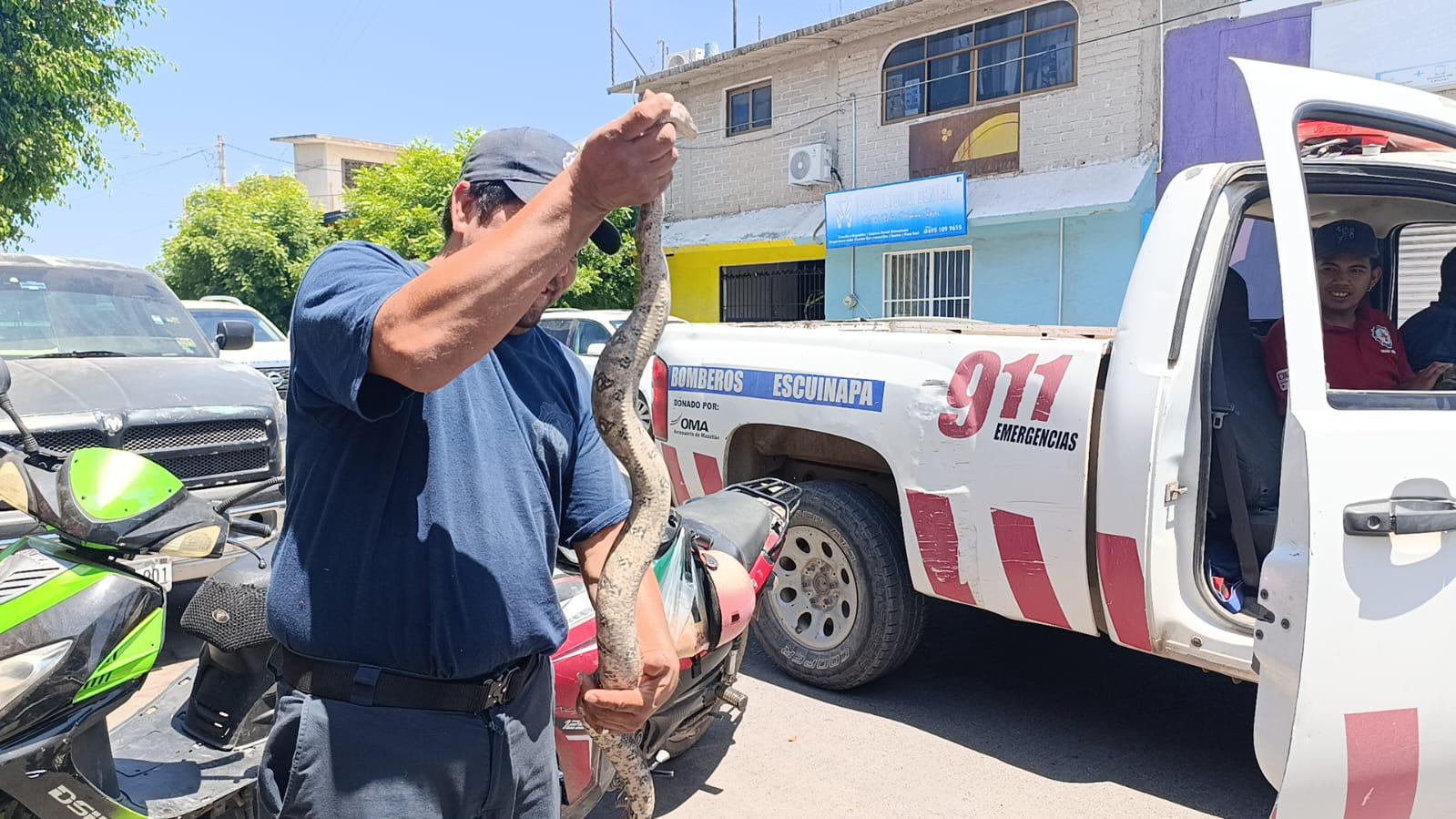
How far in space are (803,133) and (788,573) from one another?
47.5ft

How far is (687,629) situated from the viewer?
2.90 metres

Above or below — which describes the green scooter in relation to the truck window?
below

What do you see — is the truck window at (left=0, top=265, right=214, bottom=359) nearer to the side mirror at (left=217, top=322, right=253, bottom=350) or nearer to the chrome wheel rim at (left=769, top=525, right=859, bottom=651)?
the side mirror at (left=217, top=322, right=253, bottom=350)

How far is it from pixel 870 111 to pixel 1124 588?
48.5ft

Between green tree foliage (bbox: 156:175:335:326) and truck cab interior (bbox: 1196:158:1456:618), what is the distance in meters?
24.2

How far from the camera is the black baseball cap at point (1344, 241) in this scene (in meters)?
4.07

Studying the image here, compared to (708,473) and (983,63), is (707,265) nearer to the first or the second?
(983,63)

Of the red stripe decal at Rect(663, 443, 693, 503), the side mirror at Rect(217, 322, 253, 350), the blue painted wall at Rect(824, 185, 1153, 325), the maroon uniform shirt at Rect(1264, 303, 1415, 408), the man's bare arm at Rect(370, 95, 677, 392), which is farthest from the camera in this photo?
the blue painted wall at Rect(824, 185, 1153, 325)

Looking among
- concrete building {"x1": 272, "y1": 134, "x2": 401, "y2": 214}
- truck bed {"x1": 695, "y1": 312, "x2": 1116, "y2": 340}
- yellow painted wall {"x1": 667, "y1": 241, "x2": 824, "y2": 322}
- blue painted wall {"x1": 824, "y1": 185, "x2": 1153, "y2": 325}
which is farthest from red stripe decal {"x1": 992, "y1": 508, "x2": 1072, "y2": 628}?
concrete building {"x1": 272, "y1": 134, "x2": 401, "y2": 214}

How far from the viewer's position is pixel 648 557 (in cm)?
184

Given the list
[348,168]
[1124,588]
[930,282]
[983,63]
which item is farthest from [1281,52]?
[348,168]

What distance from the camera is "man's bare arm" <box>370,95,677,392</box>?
4.44 feet

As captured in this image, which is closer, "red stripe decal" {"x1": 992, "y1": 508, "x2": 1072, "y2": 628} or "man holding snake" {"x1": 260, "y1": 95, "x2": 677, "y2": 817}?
"man holding snake" {"x1": 260, "y1": 95, "x2": 677, "y2": 817}

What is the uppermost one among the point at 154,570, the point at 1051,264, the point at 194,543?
the point at 1051,264
